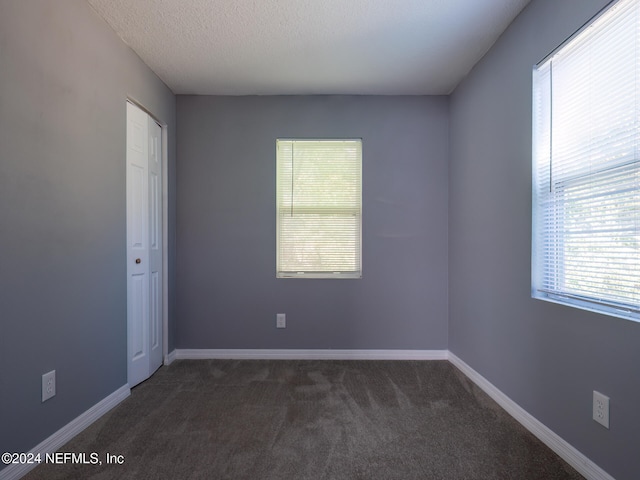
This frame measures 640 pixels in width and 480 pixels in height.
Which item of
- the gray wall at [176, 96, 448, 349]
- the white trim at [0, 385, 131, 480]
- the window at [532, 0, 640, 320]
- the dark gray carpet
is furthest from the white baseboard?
the window at [532, 0, 640, 320]

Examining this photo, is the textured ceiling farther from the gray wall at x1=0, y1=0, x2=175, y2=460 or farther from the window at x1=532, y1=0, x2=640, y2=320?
the window at x1=532, y1=0, x2=640, y2=320

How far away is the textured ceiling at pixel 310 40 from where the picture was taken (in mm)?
2221

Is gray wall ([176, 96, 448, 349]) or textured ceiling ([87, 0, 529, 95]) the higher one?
textured ceiling ([87, 0, 529, 95])

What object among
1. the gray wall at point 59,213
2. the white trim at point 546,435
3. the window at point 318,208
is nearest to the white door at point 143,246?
the gray wall at point 59,213

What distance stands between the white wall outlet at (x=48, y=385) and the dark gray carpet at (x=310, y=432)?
318 mm

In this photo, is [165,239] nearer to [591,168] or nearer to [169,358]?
[169,358]

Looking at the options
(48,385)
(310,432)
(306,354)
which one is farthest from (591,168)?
(48,385)

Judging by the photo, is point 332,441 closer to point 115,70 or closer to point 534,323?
point 534,323

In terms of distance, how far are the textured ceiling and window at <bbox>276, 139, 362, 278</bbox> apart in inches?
22.7

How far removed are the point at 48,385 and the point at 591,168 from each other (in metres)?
2.86

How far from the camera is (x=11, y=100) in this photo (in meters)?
1.66

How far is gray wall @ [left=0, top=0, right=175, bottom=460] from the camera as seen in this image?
166 centimetres

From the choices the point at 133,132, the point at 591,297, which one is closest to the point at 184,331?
the point at 133,132

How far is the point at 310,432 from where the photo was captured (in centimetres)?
214
